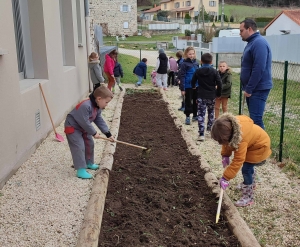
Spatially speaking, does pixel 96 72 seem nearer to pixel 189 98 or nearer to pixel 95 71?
pixel 95 71

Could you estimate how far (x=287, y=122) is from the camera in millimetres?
8750

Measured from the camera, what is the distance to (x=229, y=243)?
3668 mm

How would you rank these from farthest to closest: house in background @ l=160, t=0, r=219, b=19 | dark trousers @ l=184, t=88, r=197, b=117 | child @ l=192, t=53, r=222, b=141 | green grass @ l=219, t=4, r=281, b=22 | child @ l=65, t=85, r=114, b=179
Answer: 1. house in background @ l=160, t=0, r=219, b=19
2. green grass @ l=219, t=4, r=281, b=22
3. dark trousers @ l=184, t=88, r=197, b=117
4. child @ l=192, t=53, r=222, b=141
5. child @ l=65, t=85, r=114, b=179

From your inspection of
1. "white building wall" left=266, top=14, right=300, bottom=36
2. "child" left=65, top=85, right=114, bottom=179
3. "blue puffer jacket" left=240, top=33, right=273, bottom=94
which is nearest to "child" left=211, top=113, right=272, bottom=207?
"blue puffer jacket" left=240, top=33, right=273, bottom=94

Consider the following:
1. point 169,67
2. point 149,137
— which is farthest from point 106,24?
point 149,137

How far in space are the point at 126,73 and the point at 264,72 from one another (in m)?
14.4

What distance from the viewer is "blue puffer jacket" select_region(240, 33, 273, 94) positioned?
5.18m

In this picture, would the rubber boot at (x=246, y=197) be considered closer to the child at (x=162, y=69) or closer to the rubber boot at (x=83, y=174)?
the rubber boot at (x=83, y=174)

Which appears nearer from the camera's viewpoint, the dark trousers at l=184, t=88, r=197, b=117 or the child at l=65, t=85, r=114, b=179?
the child at l=65, t=85, r=114, b=179

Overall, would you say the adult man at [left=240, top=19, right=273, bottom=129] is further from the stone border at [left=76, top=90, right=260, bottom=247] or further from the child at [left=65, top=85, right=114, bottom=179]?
the child at [left=65, top=85, right=114, bottom=179]

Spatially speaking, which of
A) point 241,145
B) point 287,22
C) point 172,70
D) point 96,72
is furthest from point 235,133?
point 287,22

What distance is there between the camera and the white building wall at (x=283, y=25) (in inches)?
993

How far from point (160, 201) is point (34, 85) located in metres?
3.36

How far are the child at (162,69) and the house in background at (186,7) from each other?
67.7 m
